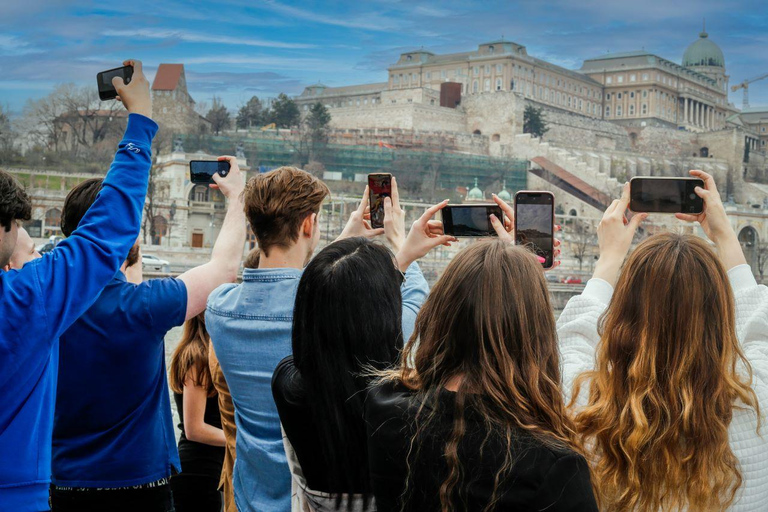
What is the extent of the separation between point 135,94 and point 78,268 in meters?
A: 0.42

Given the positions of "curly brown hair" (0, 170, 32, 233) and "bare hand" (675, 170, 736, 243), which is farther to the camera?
"bare hand" (675, 170, 736, 243)

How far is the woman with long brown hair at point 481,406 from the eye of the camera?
1103mm

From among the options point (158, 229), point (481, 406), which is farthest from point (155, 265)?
point (481, 406)

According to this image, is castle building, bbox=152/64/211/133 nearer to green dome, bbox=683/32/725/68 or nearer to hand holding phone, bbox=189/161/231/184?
green dome, bbox=683/32/725/68

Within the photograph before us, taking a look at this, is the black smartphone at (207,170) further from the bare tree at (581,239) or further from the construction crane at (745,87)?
the construction crane at (745,87)

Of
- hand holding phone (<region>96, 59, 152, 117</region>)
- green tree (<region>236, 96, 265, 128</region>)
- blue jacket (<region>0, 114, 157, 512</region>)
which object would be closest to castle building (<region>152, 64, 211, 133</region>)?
green tree (<region>236, 96, 265, 128</region>)

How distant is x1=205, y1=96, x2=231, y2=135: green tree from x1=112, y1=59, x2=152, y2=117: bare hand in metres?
44.2

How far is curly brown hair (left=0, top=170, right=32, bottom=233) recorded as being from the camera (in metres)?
1.31

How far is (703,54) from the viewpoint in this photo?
70.5 m

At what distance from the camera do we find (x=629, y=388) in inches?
55.6

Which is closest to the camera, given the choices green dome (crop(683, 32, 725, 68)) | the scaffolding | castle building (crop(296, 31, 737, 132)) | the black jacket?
the black jacket

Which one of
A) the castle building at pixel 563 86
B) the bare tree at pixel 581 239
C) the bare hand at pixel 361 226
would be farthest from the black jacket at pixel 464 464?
the castle building at pixel 563 86

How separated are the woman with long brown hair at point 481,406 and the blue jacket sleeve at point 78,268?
1.42ft

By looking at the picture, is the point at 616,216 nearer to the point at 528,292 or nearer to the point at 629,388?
the point at 629,388
